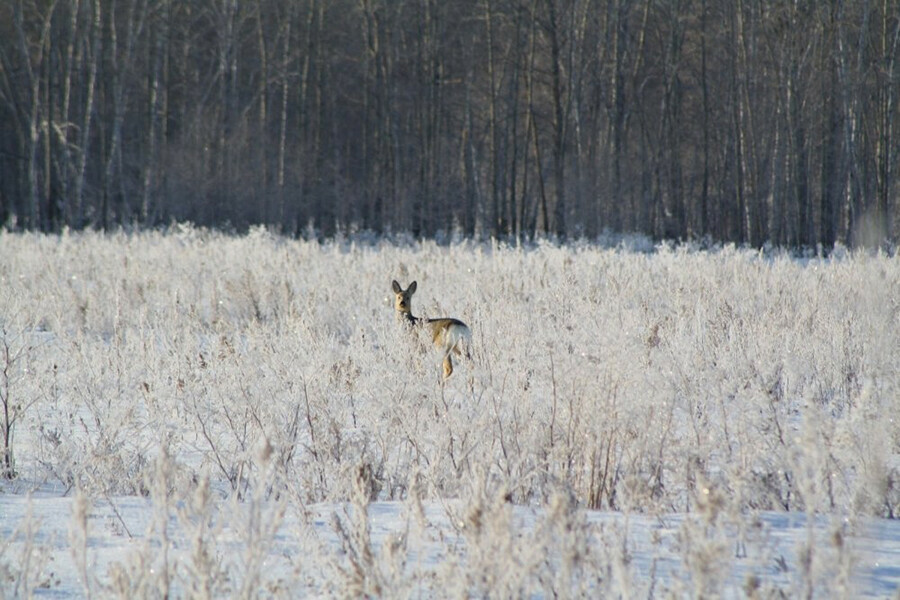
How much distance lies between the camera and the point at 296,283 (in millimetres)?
11164

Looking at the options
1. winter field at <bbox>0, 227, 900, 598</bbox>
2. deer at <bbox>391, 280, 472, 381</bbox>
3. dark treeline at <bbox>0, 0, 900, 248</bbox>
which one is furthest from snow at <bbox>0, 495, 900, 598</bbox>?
dark treeline at <bbox>0, 0, 900, 248</bbox>

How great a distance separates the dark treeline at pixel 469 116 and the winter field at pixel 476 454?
48.8ft

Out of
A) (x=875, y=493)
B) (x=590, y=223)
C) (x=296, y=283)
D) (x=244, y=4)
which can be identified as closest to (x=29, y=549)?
(x=875, y=493)

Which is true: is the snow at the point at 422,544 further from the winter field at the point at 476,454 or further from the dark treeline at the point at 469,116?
the dark treeline at the point at 469,116

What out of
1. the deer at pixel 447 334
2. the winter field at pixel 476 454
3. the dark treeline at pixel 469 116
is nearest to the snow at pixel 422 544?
the winter field at pixel 476 454

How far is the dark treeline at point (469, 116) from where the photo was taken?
77.2 feet

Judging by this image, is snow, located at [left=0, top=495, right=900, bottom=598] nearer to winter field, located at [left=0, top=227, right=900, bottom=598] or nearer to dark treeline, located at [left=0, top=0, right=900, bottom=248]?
winter field, located at [left=0, top=227, right=900, bottom=598]

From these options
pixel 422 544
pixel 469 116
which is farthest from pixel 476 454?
pixel 469 116

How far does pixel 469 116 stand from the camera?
85.7 feet

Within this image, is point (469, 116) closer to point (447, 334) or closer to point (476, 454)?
point (447, 334)

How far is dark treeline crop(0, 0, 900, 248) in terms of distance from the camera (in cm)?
2353

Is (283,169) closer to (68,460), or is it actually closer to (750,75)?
(750,75)

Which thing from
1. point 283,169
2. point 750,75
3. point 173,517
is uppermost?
point 750,75

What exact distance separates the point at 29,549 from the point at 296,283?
8.78 metres
